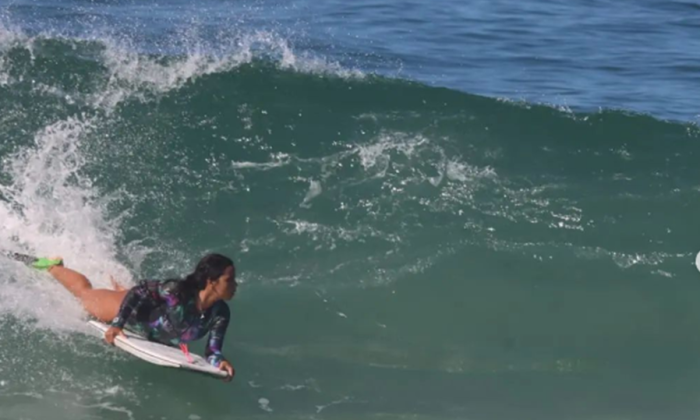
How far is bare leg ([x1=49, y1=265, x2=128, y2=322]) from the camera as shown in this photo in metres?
8.05

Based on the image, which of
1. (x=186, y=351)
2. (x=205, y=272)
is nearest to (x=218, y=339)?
(x=186, y=351)

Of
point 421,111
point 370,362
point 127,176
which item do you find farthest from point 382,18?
point 370,362

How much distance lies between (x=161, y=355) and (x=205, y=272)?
62 cm

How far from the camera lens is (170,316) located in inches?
311

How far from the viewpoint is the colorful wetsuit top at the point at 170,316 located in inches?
304

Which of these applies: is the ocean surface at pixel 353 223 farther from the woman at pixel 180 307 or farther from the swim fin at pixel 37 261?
the woman at pixel 180 307

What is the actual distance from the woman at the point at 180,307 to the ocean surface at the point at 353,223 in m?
0.44

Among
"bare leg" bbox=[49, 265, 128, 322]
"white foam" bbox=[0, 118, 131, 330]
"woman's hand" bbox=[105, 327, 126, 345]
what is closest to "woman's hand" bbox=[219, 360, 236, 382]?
"woman's hand" bbox=[105, 327, 126, 345]

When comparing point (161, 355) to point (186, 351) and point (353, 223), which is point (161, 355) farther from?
point (353, 223)

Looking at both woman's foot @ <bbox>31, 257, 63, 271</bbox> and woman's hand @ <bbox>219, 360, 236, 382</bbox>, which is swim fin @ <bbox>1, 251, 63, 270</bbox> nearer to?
woman's foot @ <bbox>31, 257, 63, 271</bbox>

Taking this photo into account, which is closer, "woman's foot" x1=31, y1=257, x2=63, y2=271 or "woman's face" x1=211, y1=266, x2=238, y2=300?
"woman's face" x1=211, y1=266, x2=238, y2=300

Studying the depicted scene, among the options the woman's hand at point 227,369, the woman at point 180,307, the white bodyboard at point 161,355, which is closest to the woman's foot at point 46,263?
the woman at point 180,307

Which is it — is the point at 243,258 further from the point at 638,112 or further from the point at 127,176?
the point at 638,112

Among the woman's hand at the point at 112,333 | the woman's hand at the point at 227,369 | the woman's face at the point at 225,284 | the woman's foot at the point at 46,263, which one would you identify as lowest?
the woman's hand at the point at 227,369
